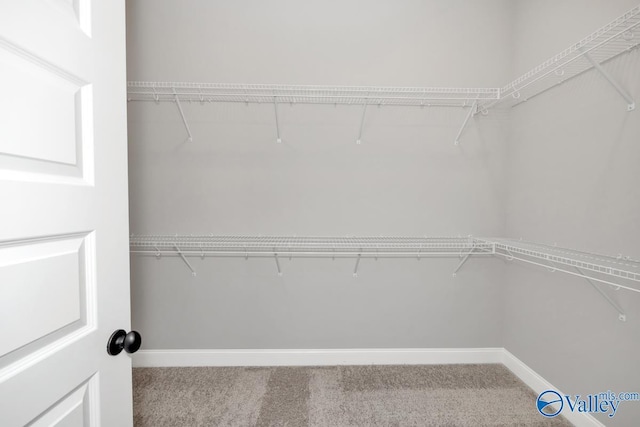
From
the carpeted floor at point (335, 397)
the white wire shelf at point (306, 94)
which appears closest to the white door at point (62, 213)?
the carpeted floor at point (335, 397)

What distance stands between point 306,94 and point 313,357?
1.79 meters

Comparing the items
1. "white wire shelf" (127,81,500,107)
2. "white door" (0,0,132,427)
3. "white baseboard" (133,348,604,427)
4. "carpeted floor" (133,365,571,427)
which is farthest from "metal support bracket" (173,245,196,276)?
"white door" (0,0,132,427)

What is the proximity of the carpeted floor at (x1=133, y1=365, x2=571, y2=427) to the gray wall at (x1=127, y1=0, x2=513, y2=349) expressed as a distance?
7.4 inches

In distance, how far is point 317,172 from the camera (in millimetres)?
2004

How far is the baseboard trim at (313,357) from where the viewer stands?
2012mm

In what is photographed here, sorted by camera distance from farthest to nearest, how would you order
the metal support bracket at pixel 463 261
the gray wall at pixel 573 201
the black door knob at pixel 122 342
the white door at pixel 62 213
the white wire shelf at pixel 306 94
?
the metal support bracket at pixel 463 261, the white wire shelf at pixel 306 94, the gray wall at pixel 573 201, the black door knob at pixel 122 342, the white door at pixel 62 213

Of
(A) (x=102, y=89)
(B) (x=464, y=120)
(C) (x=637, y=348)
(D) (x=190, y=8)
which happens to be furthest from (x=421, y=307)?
(D) (x=190, y=8)

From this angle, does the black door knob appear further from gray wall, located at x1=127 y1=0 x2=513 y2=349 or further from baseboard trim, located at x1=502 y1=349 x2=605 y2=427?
baseboard trim, located at x1=502 y1=349 x2=605 y2=427

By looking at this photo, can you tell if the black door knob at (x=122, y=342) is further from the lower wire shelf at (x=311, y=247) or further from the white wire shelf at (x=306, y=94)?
the white wire shelf at (x=306, y=94)

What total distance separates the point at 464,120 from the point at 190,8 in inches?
78.5

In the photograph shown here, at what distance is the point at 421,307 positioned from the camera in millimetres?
2053

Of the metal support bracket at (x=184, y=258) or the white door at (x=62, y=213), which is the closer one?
the white door at (x=62, y=213)

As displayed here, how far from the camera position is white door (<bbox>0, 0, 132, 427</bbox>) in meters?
0.49

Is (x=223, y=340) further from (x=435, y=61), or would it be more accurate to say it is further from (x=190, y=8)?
(x=435, y=61)
